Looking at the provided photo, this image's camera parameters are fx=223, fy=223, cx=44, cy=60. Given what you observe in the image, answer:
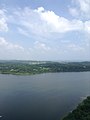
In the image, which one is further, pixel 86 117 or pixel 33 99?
pixel 33 99

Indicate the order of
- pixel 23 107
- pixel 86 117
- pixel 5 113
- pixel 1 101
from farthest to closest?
pixel 1 101, pixel 23 107, pixel 5 113, pixel 86 117

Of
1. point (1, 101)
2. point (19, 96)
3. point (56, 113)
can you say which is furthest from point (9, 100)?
point (56, 113)

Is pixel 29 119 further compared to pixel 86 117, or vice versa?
pixel 29 119

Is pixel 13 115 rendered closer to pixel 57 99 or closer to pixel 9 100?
pixel 9 100

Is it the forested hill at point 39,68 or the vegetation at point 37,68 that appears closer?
the vegetation at point 37,68

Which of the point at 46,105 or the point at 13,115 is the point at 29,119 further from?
the point at 46,105

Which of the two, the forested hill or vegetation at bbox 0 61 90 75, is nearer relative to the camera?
vegetation at bbox 0 61 90 75

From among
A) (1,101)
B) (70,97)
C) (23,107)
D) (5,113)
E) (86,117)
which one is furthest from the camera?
(70,97)

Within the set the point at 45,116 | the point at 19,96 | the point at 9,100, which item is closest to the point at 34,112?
the point at 45,116

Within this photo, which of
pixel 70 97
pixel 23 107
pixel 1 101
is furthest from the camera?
pixel 70 97
